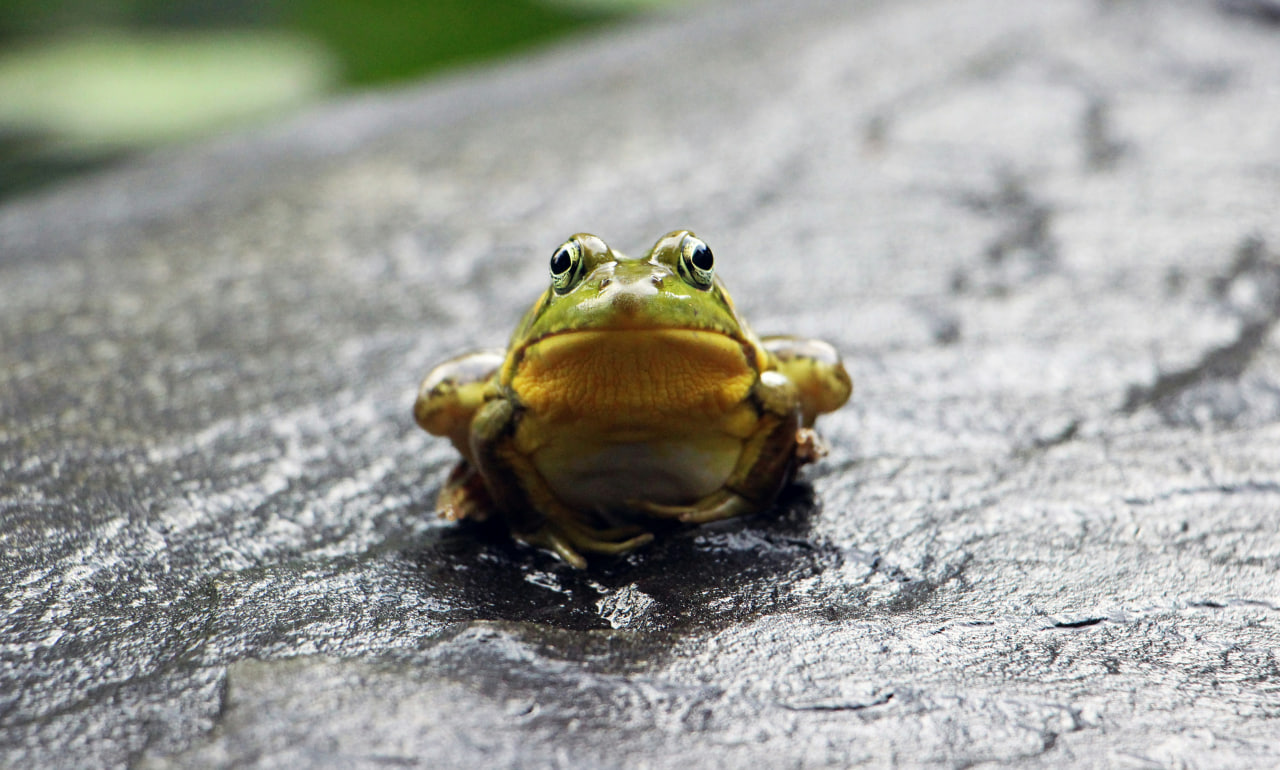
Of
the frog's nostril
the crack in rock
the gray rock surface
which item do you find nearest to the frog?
the frog's nostril

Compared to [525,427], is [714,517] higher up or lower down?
lower down

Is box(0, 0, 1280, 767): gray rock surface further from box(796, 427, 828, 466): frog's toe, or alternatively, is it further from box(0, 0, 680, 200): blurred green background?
box(0, 0, 680, 200): blurred green background

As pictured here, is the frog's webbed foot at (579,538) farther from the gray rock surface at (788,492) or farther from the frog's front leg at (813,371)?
the frog's front leg at (813,371)

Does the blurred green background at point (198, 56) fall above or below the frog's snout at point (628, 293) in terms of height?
above

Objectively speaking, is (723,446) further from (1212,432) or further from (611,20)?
(611,20)

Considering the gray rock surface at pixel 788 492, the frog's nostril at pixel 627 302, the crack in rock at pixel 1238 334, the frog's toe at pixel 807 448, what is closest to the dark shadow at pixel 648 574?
the gray rock surface at pixel 788 492

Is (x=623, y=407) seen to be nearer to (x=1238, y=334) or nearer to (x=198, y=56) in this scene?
(x=1238, y=334)

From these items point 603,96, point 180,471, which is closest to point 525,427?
point 180,471

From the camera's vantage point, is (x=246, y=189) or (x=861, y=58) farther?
(x=861, y=58)

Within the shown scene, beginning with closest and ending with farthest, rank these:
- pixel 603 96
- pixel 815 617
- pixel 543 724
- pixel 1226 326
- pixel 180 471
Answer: pixel 543 724
pixel 815 617
pixel 180 471
pixel 1226 326
pixel 603 96
